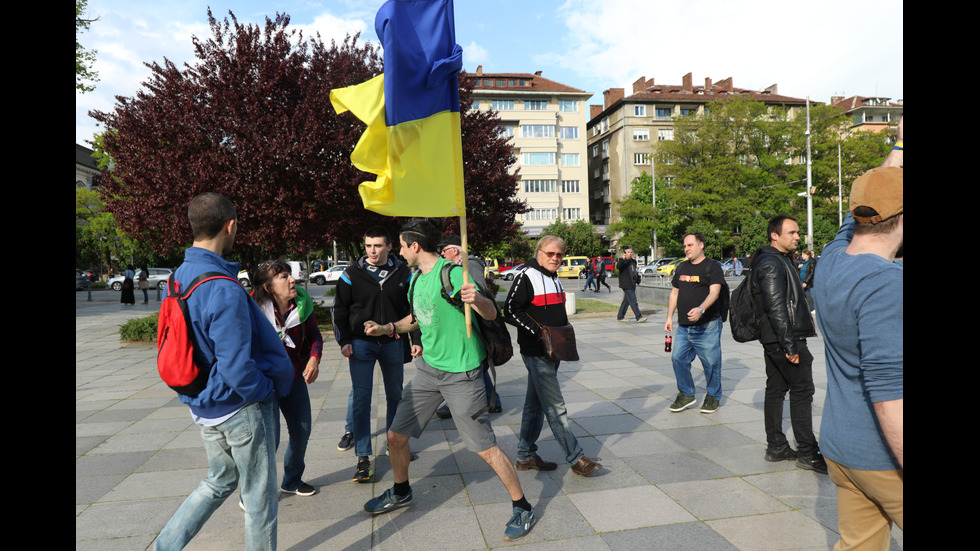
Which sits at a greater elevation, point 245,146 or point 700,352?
point 245,146

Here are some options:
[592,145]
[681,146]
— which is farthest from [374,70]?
[592,145]

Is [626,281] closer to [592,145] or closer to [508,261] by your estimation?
[508,261]

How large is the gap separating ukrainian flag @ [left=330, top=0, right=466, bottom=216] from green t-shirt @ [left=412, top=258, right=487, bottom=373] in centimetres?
46

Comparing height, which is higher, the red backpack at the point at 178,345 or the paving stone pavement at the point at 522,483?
the red backpack at the point at 178,345

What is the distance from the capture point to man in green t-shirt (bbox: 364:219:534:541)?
343 cm

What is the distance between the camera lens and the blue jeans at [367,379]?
446 centimetres

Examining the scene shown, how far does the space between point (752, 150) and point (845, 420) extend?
164ft

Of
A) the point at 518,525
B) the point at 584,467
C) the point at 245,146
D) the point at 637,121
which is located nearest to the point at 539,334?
the point at 584,467

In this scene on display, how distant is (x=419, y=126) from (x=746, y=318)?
123 inches

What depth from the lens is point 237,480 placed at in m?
2.74

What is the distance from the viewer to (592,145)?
78.6 meters

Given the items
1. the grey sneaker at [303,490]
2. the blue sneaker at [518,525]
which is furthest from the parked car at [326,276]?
the blue sneaker at [518,525]

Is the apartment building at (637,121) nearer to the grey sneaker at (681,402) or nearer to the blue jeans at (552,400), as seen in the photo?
the grey sneaker at (681,402)

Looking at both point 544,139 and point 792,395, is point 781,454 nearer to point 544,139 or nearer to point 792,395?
point 792,395
